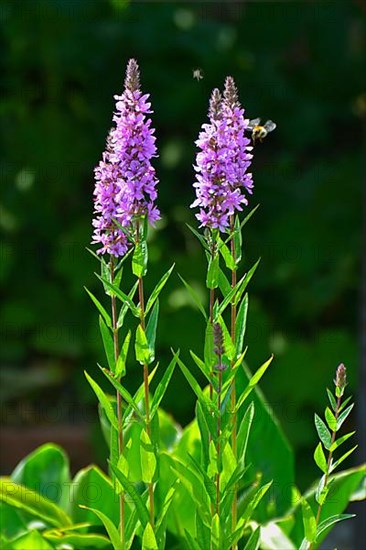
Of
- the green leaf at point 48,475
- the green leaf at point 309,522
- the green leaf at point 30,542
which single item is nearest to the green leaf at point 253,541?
the green leaf at point 309,522

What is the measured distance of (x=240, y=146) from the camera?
1.46 metres

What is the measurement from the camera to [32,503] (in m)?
2.12

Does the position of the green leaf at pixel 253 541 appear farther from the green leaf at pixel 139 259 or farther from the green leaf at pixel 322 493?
the green leaf at pixel 139 259

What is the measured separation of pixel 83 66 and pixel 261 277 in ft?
3.96

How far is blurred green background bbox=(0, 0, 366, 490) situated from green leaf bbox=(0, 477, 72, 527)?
1929 mm

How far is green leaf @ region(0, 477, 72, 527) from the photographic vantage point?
2.08 meters

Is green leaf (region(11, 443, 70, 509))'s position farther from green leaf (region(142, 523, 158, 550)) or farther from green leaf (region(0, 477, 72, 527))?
green leaf (region(142, 523, 158, 550))

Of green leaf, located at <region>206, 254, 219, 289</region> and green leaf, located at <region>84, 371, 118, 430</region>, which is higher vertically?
green leaf, located at <region>206, 254, 219, 289</region>

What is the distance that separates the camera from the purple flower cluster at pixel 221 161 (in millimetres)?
1434

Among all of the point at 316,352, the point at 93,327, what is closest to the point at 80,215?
the point at 93,327

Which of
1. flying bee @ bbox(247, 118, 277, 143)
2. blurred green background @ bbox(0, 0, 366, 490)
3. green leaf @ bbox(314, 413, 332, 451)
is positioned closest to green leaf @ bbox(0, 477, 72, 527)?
green leaf @ bbox(314, 413, 332, 451)

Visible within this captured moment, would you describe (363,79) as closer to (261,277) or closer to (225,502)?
(261,277)

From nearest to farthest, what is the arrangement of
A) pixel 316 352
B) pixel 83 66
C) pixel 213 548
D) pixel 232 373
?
pixel 232 373, pixel 213 548, pixel 316 352, pixel 83 66

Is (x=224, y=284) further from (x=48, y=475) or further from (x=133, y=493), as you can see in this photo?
(x=48, y=475)
